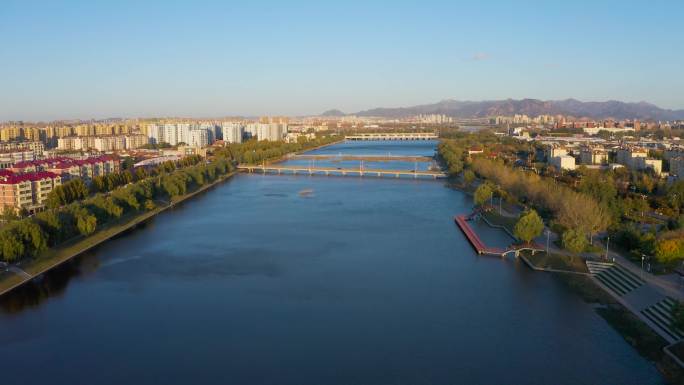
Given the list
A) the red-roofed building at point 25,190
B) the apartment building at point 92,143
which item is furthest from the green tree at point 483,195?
the apartment building at point 92,143

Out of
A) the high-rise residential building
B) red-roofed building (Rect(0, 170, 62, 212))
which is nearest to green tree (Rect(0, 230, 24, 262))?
red-roofed building (Rect(0, 170, 62, 212))

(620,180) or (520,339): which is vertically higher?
(620,180)

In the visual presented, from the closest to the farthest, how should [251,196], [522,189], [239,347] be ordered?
1. [239,347]
2. [522,189]
3. [251,196]

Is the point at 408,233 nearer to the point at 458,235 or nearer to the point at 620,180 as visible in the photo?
the point at 458,235

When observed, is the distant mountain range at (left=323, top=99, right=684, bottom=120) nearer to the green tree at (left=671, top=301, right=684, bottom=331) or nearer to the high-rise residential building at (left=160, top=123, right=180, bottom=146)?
the high-rise residential building at (left=160, top=123, right=180, bottom=146)

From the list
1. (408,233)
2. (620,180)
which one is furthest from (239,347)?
(620,180)

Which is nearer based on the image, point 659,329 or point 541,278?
point 659,329

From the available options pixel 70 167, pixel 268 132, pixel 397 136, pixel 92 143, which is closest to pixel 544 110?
pixel 397 136
